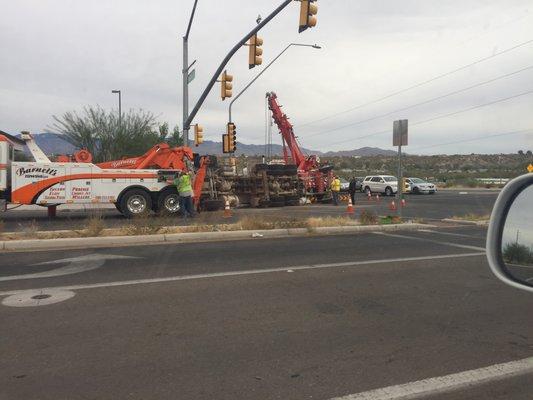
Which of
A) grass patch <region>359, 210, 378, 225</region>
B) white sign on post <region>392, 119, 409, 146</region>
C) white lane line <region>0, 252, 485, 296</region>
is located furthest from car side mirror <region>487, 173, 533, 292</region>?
white sign on post <region>392, 119, 409, 146</region>

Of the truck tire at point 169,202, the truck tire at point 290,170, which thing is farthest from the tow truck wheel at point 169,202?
the truck tire at point 290,170

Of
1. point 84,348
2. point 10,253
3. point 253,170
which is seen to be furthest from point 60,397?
point 253,170

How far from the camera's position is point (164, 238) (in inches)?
474

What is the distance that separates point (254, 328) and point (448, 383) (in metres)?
2.02

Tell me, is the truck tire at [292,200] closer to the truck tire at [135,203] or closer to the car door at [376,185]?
the truck tire at [135,203]

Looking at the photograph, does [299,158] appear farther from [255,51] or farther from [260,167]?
[255,51]

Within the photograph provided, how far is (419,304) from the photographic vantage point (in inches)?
257

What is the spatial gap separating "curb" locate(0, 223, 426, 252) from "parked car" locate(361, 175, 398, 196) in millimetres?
27031

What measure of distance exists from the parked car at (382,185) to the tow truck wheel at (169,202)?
83.7 feet

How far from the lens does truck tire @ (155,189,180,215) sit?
18.7 meters

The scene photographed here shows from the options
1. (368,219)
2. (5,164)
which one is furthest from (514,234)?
(5,164)

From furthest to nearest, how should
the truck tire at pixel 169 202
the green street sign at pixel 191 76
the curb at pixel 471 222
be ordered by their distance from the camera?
the green street sign at pixel 191 76 < the truck tire at pixel 169 202 < the curb at pixel 471 222

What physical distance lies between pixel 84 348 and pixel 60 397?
1012mm

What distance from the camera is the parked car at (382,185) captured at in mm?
41325
